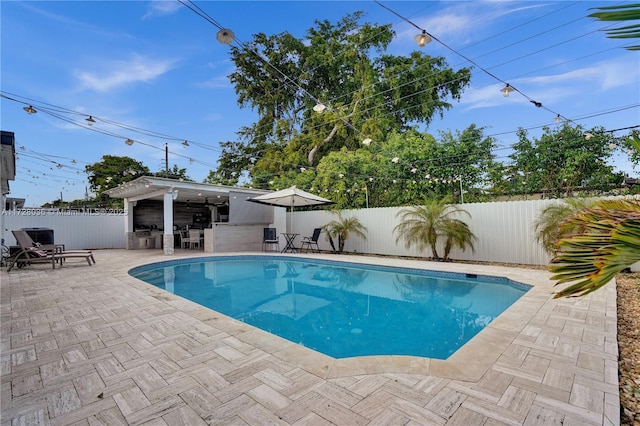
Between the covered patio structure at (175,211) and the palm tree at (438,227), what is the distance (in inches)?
252

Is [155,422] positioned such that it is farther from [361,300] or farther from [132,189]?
[132,189]

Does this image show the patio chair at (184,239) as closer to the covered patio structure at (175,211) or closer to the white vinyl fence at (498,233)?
the covered patio structure at (175,211)

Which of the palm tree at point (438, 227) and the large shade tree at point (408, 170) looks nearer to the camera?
the palm tree at point (438, 227)

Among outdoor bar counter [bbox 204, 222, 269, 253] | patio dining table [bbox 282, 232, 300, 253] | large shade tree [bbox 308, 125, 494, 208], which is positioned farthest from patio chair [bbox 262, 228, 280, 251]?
large shade tree [bbox 308, 125, 494, 208]

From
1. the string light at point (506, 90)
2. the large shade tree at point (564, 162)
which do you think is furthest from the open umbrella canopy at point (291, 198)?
the large shade tree at point (564, 162)

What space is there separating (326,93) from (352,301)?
52.3 feet

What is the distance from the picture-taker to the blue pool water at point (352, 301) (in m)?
3.70

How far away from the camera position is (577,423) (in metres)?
1.67

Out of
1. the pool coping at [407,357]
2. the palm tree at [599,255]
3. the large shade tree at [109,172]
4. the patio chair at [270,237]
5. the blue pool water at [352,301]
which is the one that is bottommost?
the blue pool water at [352,301]

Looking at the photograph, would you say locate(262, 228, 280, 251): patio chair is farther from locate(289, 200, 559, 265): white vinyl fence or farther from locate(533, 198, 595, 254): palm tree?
locate(533, 198, 595, 254): palm tree

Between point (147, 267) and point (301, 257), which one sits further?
point (301, 257)

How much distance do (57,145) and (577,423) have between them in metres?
18.5

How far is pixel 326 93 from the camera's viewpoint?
1873cm

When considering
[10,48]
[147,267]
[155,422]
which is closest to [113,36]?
[10,48]
